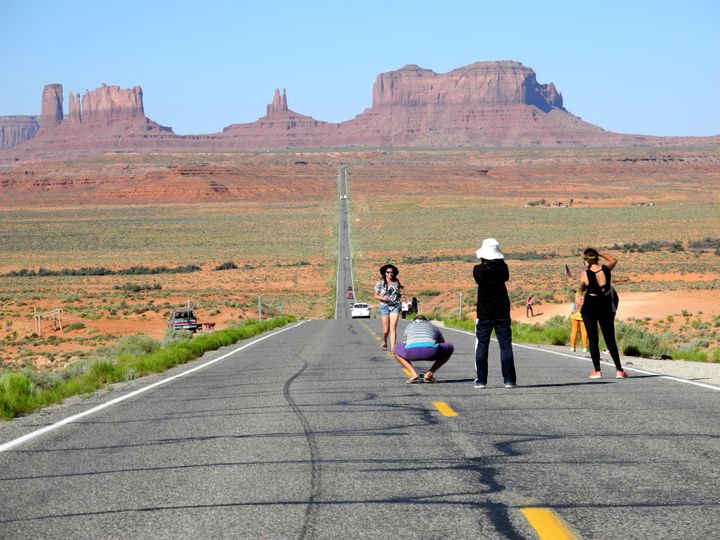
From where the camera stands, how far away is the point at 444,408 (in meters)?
11.0

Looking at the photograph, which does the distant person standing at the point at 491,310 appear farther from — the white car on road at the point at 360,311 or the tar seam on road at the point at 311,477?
the white car on road at the point at 360,311

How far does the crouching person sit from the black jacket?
2.64 ft

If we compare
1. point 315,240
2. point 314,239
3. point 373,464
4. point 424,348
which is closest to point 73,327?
point 424,348

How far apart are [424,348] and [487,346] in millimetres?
970

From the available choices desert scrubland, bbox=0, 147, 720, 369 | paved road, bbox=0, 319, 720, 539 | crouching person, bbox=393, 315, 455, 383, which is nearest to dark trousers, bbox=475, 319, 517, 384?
paved road, bbox=0, 319, 720, 539

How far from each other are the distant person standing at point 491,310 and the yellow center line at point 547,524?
661cm

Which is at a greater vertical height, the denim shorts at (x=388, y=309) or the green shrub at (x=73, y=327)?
the denim shorts at (x=388, y=309)

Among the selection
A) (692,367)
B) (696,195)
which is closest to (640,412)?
(692,367)

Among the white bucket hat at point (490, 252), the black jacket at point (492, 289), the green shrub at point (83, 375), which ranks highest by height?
the white bucket hat at point (490, 252)

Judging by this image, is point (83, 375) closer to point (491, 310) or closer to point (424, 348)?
point (424, 348)

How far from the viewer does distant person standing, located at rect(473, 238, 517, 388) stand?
42.3 ft

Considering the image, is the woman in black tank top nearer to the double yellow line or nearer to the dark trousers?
the dark trousers

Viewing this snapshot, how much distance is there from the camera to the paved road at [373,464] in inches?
241

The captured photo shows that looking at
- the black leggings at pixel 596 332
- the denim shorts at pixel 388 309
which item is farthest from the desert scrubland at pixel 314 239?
the black leggings at pixel 596 332
